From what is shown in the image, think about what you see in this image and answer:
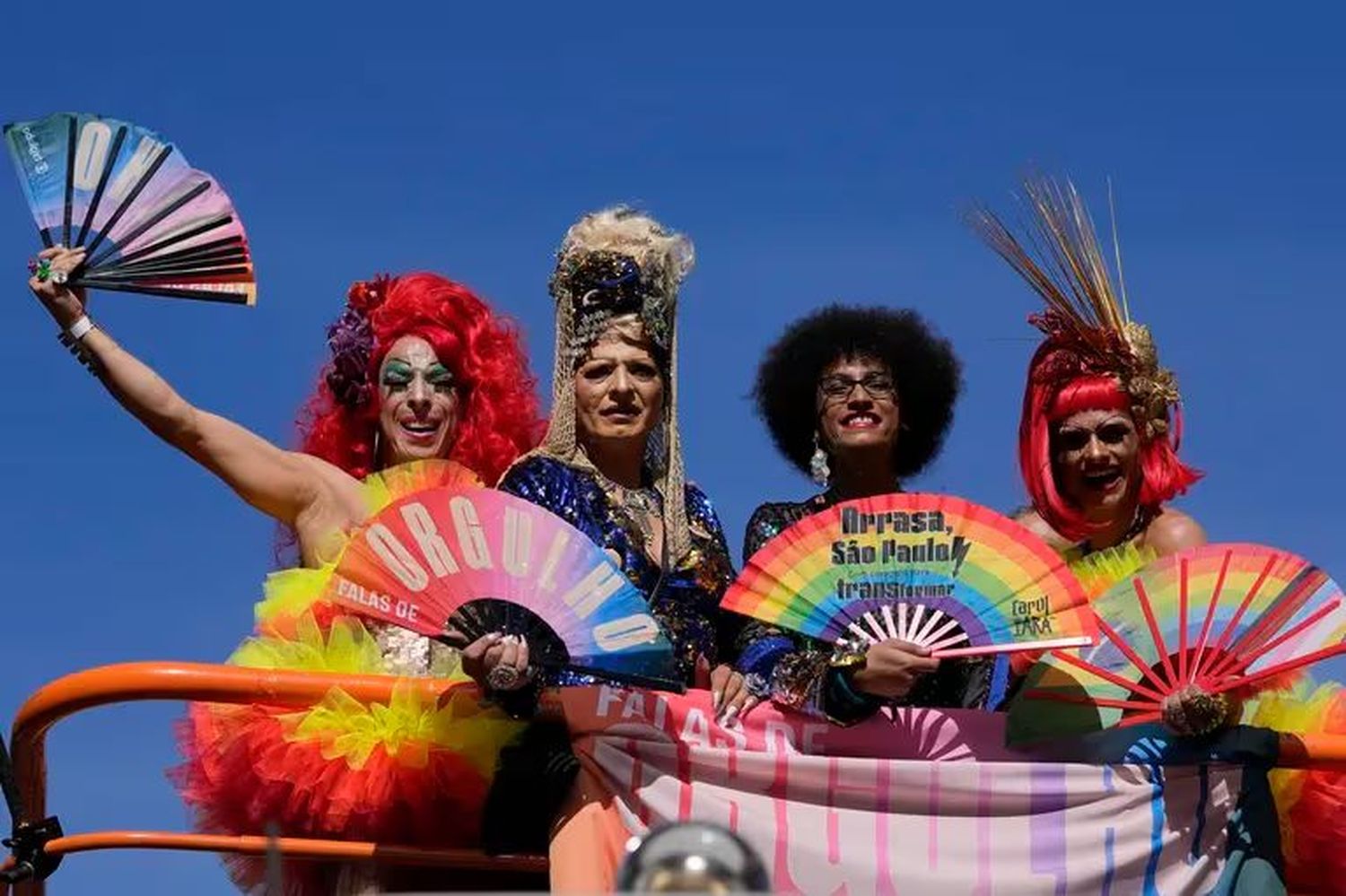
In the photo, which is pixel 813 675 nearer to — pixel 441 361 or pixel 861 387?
pixel 861 387

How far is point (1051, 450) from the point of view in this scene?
7.46 m

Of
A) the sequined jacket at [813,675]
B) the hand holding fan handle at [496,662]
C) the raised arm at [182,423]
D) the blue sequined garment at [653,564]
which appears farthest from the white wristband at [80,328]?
the sequined jacket at [813,675]

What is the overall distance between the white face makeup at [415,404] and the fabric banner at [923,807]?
1.50m

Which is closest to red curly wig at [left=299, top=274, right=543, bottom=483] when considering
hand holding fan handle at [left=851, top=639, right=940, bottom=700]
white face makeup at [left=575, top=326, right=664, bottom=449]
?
white face makeup at [left=575, top=326, right=664, bottom=449]

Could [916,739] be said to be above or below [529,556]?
below

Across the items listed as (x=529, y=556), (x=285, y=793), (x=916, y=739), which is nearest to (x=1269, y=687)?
(x=916, y=739)

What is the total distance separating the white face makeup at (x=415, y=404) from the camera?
7477mm

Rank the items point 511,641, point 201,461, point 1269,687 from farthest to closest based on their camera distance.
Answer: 1. point 201,461
2. point 1269,687
3. point 511,641

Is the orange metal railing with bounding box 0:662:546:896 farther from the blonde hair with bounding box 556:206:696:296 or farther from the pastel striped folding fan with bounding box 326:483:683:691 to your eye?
the blonde hair with bounding box 556:206:696:296

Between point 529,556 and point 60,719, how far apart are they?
1.19 m

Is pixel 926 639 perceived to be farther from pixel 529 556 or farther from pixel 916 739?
pixel 529 556

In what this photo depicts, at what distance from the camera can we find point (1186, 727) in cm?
612

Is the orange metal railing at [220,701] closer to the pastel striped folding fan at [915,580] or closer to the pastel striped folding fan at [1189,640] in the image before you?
the pastel striped folding fan at [1189,640]

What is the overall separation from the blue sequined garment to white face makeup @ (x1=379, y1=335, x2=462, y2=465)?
73 cm
